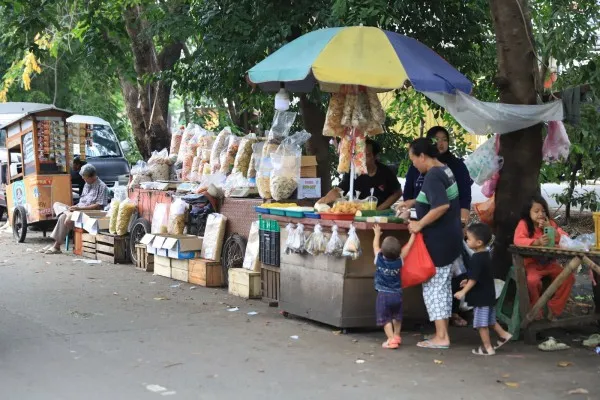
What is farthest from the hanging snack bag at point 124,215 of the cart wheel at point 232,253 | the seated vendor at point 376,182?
the seated vendor at point 376,182

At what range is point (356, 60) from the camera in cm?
809

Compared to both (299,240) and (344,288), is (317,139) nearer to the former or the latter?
(299,240)

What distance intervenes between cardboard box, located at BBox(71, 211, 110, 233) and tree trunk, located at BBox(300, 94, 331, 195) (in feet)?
11.5

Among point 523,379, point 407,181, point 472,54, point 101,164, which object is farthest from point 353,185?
point 101,164

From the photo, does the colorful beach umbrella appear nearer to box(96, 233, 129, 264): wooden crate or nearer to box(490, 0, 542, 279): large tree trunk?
box(490, 0, 542, 279): large tree trunk

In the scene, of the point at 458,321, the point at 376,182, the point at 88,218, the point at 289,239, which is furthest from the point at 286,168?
the point at 88,218

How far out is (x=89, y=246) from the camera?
47.4ft

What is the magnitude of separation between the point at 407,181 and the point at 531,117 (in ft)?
4.45

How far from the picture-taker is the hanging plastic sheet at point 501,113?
8.42 meters

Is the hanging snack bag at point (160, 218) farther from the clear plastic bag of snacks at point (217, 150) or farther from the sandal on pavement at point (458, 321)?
the sandal on pavement at point (458, 321)

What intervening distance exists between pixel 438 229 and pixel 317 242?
132cm

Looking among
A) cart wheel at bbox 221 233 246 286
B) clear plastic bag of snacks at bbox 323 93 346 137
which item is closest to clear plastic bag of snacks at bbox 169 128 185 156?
cart wheel at bbox 221 233 246 286

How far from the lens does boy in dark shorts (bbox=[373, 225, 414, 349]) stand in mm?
7503

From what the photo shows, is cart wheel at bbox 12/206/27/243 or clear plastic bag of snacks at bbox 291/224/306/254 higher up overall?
clear plastic bag of snacks at bbox 291/224/306/254
